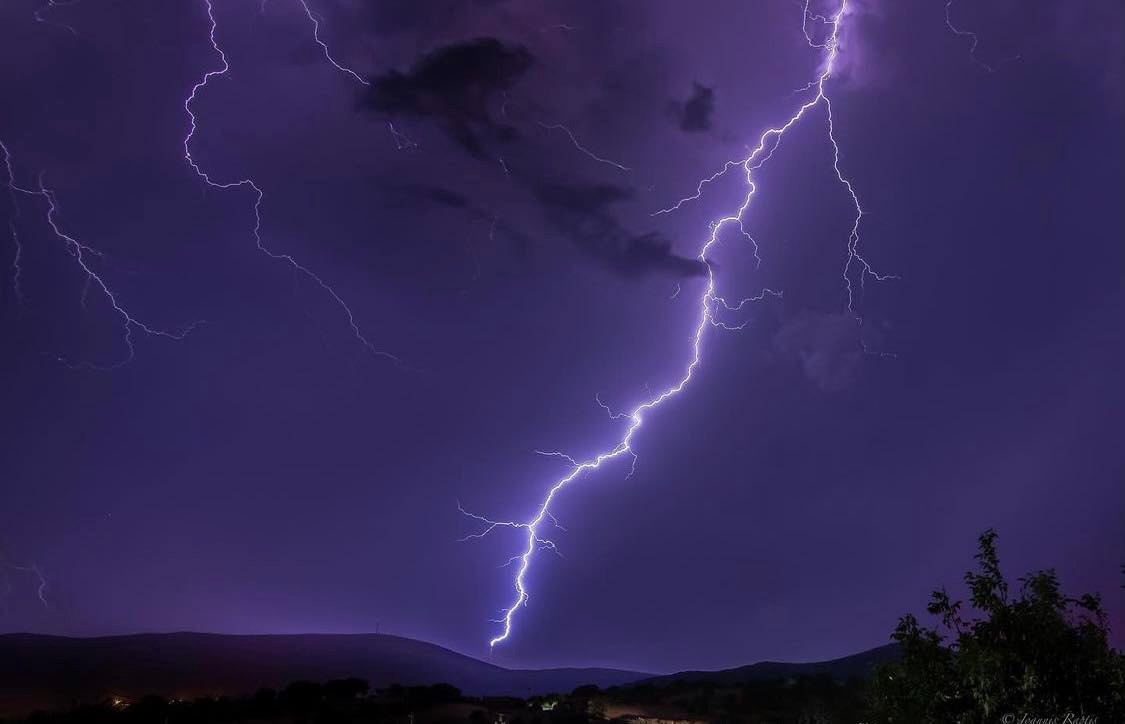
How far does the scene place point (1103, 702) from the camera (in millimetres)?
5953

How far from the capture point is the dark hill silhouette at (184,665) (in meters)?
38.0

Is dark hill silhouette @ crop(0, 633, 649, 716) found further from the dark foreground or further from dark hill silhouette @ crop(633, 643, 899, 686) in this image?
dark hill silhouette @ crop(633, 643, 899, 686)

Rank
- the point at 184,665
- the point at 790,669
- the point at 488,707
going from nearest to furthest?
1. the point at 488,707
2. the point at 184,665
3. the point at 790,669

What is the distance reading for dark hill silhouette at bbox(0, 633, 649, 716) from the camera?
38.0 meters

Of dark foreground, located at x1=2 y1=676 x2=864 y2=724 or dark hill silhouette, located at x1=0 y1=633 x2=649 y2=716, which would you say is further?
dark hill silhouette, located at x1=0 y1=633 x2=649 y2=716

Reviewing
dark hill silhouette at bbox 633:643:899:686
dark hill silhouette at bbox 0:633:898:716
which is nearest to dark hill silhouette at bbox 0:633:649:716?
dark hill silhouette at bbox 0:633:898:716

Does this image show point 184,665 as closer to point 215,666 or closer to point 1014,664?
point 215,666

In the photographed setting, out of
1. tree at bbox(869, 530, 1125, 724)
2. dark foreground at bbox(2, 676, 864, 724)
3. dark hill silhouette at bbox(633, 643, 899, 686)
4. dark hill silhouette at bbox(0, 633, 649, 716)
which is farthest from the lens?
dark hill silhouette at bbox(633, 643, 899, 686)

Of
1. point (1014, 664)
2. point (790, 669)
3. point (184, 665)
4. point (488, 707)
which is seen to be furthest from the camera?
point (790, 669)

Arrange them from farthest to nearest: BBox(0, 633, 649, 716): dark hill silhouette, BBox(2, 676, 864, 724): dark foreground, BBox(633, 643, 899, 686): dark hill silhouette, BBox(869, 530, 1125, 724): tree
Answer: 1. BBox(633, 643, 899, 686): dark hill silhouette
2. BBox(0, 633, 649, 716): dark hill silhouette
3. BBox(2, 676, 864, 724): dark foreground
4. BBox(869, 530, 1125, 724): tree

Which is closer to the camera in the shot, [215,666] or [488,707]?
[488,707]

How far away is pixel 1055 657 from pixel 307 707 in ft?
89.7

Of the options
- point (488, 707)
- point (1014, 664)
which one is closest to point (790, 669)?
point (488, 707)

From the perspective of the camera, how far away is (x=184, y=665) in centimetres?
4762
